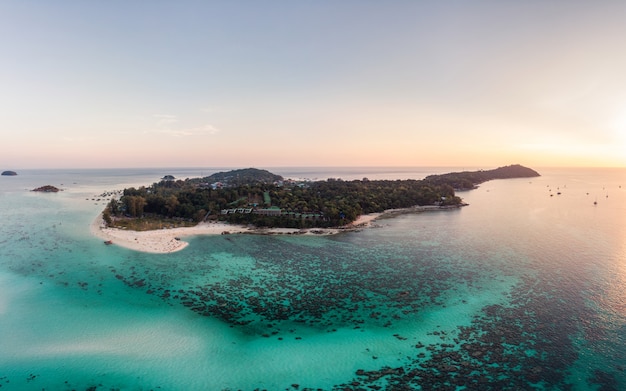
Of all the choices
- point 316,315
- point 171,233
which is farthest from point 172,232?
point 316,315

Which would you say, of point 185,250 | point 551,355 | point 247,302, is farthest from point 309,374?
point 185,250

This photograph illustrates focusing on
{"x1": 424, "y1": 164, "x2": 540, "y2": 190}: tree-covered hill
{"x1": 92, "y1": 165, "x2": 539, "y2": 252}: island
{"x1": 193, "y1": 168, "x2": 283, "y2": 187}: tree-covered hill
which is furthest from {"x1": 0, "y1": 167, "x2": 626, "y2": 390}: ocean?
{"x1": 424, "y1": 164, "x2": 540, "y2": 190}: tree-covered hill

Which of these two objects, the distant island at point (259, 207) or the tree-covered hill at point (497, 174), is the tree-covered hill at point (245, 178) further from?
the tree-covered hill at point (497, 174)

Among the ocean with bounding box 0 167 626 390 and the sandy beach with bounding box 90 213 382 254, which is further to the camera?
the sandy beach with bounding box 90 213 382 254

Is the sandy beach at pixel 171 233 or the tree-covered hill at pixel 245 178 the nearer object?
the sandy beach at pixel 171 233

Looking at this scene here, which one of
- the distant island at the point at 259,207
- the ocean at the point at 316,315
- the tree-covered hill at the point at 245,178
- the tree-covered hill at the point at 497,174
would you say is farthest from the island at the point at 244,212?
the tree-covered hill at the point at 497,174

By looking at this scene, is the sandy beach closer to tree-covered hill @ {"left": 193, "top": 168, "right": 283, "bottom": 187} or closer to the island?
the island

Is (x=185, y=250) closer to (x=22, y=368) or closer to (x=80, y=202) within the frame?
(x=22, y=368)
